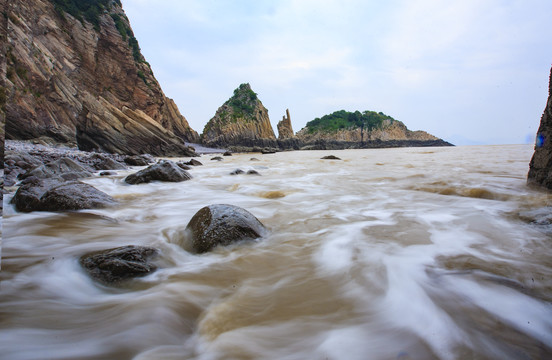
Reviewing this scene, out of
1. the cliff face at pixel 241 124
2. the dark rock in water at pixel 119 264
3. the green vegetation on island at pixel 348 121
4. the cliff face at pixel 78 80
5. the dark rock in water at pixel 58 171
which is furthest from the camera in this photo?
the green vegetation on island at pixel 348 121

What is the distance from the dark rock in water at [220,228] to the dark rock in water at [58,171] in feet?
14.4

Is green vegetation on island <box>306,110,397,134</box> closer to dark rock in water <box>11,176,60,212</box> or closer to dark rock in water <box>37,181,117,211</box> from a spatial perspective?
dark rock in water <box>37,181,117,211</box>

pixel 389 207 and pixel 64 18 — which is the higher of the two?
pixel 64 18

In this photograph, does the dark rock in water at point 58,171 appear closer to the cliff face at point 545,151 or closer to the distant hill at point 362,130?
the cliff face at point 545,151

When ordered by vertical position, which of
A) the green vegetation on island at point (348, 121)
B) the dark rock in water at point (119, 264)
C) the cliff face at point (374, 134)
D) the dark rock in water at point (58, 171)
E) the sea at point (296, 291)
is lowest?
the sea at point (296, 291)

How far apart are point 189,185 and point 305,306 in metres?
4.95

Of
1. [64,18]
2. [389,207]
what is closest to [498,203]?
[389,207]

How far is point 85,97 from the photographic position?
18531 mm

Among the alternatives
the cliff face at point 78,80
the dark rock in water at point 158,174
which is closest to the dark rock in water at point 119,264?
the dark rock in water at point 158,174

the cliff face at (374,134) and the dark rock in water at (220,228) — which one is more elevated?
the cliff face at (374,134)

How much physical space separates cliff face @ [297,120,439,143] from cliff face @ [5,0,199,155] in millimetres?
58216

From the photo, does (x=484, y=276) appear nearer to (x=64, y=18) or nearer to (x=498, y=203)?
(x=498, y=203)

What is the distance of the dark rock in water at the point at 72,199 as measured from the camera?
3.20 metres

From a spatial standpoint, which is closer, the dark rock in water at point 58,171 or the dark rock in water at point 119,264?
the dark rock in water at point 119,264
